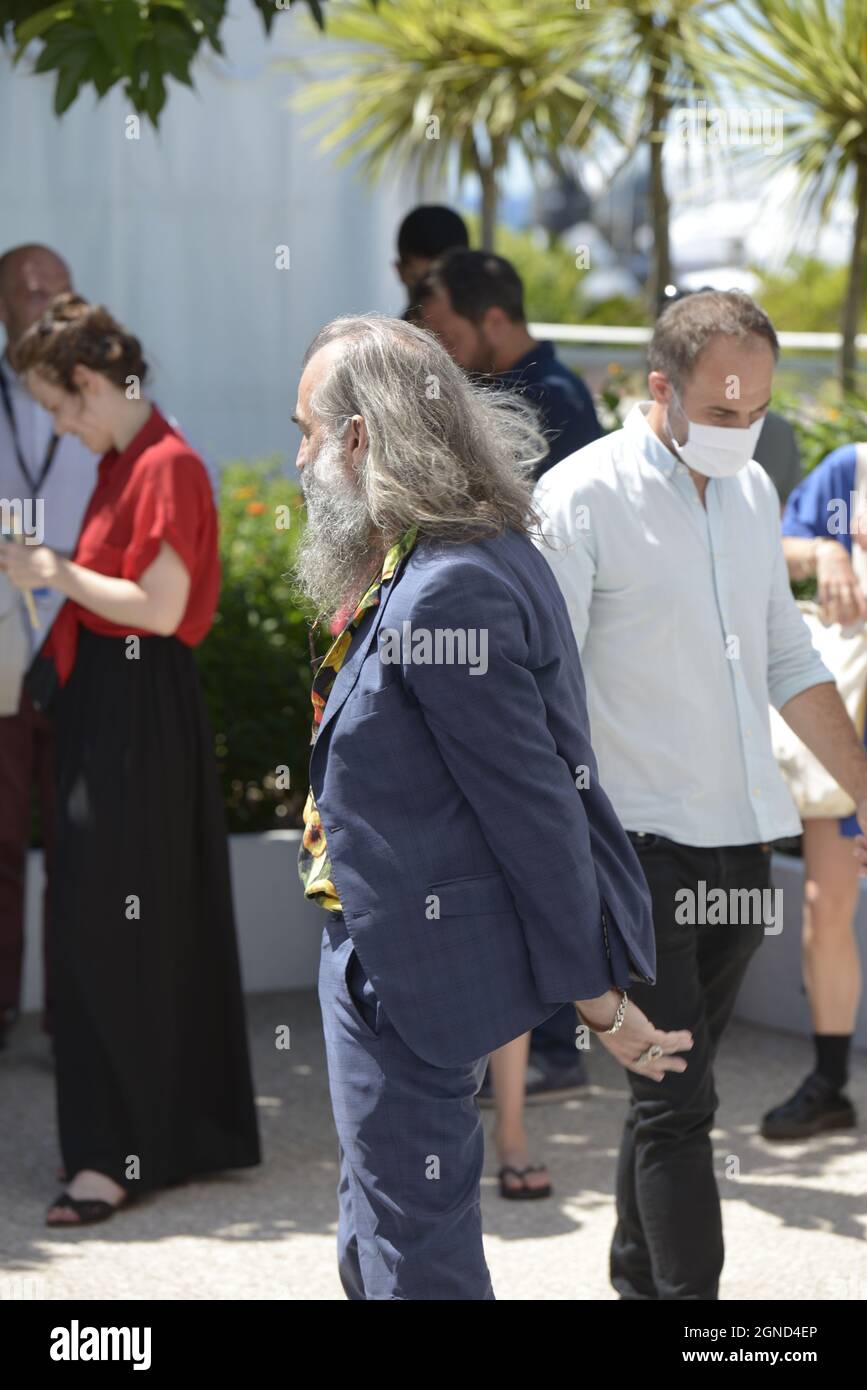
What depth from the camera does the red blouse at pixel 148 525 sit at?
14.2 feet

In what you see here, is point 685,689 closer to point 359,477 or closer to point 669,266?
point 359,477

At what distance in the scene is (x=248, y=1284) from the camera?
159 inches

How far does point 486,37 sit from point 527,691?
8.46m

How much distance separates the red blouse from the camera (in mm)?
4336

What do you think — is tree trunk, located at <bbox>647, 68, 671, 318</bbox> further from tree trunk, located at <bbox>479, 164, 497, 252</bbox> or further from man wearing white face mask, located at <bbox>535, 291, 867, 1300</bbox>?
man wearing white face mask, located at <bbox>535, 291, 867, 1300</bbox>

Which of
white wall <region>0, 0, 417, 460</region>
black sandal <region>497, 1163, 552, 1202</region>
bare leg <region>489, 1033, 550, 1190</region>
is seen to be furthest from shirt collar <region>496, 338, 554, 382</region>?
white wall <region>0, 0, 417, 460</region>

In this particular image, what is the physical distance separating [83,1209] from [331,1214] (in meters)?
0.59

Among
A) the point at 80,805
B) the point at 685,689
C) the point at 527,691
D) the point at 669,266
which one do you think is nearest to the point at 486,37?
the point at 669,266

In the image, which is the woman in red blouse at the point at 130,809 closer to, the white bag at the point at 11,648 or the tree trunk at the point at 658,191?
the white bag at the point at 11,648

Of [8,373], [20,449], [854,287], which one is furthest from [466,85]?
[20,449]

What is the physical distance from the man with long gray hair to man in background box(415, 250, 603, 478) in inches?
89.0

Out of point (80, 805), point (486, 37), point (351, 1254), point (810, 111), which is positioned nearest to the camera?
point (351, 1254)

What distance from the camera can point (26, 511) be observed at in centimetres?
533

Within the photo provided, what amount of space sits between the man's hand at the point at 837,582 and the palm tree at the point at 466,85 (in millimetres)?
5709
